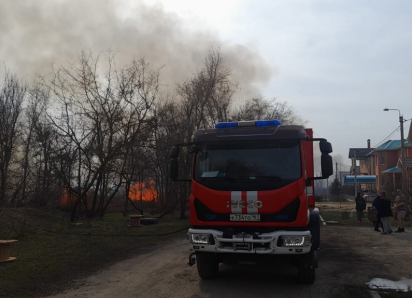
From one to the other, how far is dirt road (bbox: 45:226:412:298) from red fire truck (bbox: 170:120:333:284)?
499 mm

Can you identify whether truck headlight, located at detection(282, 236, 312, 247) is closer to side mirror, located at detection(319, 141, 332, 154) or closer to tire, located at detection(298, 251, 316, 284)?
tire, located at detection(298, 251, 316, 284)

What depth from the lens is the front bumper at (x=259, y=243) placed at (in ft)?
21.5

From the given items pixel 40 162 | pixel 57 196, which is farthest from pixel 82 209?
pixel 40 162

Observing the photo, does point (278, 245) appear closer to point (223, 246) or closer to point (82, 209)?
point (223, 246)

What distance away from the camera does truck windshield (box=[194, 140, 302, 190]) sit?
689 centimetres

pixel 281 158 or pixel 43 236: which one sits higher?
pixel 281 158

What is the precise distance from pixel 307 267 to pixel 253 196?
5.60 ft

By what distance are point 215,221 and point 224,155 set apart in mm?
1198

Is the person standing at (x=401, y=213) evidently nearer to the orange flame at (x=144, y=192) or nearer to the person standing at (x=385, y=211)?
the person standing at (x=385, y=211)

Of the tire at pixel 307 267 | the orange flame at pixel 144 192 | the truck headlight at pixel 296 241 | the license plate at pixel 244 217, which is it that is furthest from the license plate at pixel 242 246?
the orange flame at pixel 144 192

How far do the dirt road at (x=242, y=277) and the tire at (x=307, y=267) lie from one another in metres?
0.16

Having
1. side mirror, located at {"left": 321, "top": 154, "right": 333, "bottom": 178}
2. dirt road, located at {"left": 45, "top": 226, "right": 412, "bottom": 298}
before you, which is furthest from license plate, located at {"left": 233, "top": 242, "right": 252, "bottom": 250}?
side mirror, located at {"left": 321, "top": 154, "right": 333, "bottom": 178}

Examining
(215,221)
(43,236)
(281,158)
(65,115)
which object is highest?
(65,115)

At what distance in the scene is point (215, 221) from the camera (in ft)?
22.9
